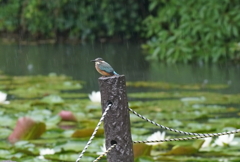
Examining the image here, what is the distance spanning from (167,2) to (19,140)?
6276 millimetres

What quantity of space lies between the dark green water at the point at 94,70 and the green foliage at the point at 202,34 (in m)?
0.35

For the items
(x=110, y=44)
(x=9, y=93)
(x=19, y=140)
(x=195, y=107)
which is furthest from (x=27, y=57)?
(x=19, y=140)

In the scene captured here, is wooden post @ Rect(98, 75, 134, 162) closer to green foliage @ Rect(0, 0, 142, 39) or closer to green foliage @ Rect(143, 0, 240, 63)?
green foliage @ Rect(143, 0, 240, 63)

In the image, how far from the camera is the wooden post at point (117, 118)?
2.41m

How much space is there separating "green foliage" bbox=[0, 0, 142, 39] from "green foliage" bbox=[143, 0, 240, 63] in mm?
2459

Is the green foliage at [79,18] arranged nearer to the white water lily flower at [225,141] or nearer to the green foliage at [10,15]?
the green foliage at [10,15]

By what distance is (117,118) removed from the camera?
2430mm

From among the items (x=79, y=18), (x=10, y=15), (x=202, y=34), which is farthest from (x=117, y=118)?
(x=10, y=15)

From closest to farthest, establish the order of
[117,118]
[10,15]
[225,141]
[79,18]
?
[117,118] → [225,141] → [79,18] → [10,15]

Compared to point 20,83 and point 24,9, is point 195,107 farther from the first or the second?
point 24,9

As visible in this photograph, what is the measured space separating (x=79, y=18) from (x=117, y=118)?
986 cm

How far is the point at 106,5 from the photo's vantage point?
37.1 ft

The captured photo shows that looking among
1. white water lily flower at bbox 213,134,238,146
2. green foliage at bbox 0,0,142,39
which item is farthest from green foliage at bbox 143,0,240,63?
white water lily flower at bbox 213,134,238,146

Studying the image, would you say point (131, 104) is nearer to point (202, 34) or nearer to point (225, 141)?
point (225, 141)
